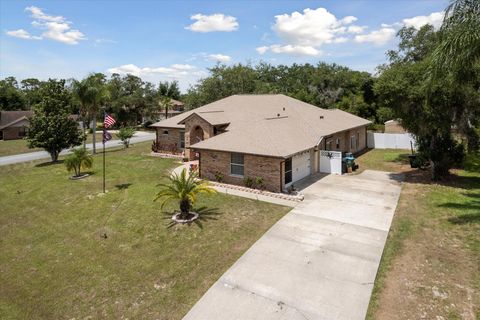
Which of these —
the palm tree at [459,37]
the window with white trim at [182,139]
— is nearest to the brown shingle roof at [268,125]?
the window with white trim at [182,139]

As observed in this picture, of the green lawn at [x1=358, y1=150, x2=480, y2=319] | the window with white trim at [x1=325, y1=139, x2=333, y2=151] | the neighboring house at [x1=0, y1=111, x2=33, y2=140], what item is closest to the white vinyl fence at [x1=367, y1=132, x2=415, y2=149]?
the window with white trim at [x1=325, y1=139, x2=333, y2=151]

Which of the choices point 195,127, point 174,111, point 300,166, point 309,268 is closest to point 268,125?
point 300,166

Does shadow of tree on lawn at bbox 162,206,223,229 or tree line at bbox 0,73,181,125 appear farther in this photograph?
tree line at bbox 0,73,181,125

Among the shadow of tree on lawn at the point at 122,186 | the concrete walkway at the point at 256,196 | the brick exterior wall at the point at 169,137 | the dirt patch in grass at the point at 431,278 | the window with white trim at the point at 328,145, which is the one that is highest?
the brick exterior wall at the point at 169,137

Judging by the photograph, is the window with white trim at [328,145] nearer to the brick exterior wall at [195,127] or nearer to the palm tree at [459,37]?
the brick exterior wall at [195,127]

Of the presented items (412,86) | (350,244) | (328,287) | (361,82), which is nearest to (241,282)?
(328,287)

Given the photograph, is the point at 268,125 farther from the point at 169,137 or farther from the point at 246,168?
the point at 169,137

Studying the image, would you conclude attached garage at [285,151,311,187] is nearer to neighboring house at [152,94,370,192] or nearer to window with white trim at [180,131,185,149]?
neighboring house at [152,94,370,192]
